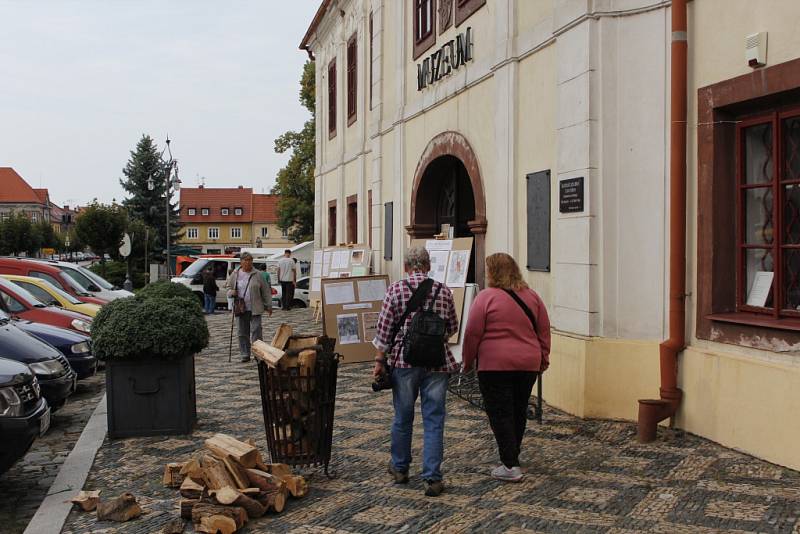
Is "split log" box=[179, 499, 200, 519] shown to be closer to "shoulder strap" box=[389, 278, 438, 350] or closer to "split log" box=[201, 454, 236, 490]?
"split log" box=[201, 454, 236, 490]

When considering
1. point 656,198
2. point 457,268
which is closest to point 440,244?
point 457,268

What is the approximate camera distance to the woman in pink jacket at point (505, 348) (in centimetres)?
600

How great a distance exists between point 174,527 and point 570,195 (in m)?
4.96

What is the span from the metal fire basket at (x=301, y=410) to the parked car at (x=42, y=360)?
332cm

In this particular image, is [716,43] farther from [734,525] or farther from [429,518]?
[429,518]

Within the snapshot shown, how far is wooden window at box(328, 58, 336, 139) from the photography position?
75.4 ft

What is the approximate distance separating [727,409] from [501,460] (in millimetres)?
2046

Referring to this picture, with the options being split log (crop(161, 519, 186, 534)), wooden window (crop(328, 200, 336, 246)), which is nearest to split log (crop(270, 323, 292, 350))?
split log (crop(161, 519, 186, 534))

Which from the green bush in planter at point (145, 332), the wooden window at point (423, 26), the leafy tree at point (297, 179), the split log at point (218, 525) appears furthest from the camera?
the leafy tree at point (297, 179)

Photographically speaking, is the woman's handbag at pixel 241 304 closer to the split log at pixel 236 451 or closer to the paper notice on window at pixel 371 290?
A: the paper notice on window at pixel 371 290

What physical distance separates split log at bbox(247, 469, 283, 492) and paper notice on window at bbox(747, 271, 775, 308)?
163 inches

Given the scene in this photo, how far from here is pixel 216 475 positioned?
5504mm

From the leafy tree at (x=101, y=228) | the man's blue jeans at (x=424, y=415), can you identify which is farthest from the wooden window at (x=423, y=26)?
the leafy tree at (x=101, y=228)

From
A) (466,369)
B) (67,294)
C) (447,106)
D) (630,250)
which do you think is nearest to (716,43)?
(630,250)
